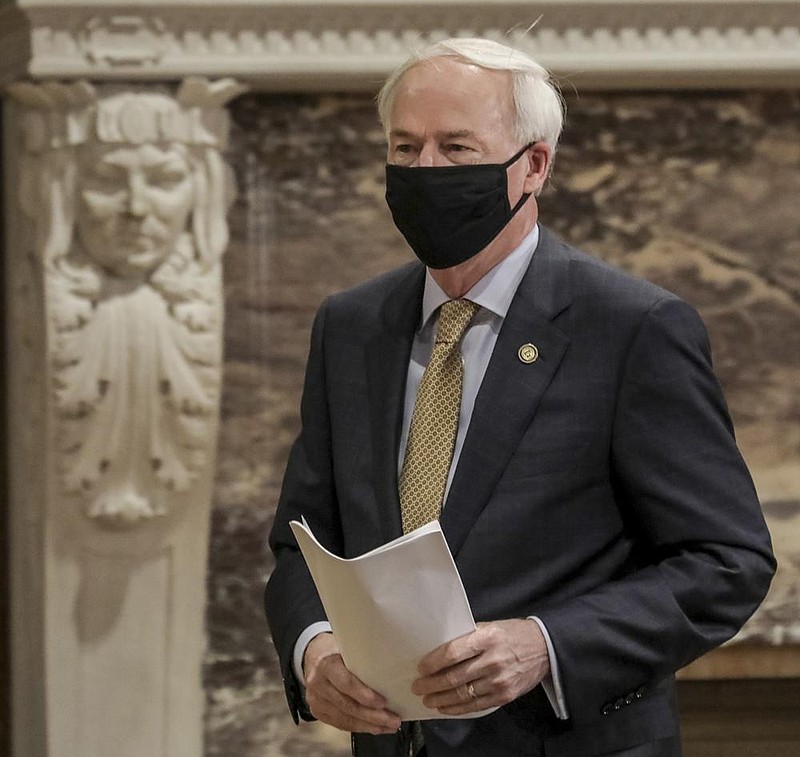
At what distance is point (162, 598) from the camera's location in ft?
10.6

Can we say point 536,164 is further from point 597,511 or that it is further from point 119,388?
point 119,388

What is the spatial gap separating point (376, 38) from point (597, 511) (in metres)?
1.60

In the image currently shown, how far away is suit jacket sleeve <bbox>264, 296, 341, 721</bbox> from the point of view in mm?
1980

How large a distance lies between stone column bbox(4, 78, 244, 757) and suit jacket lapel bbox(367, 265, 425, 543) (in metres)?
1.14

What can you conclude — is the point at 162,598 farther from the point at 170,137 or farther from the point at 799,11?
the point at 799,11

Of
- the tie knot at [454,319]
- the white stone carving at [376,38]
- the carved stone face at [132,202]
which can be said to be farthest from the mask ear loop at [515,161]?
the carved stone face at [132,202]

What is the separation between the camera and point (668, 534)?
5.95ft

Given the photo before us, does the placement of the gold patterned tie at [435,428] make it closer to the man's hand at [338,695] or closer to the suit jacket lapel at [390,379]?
the suit jacket lapel at [390,379]

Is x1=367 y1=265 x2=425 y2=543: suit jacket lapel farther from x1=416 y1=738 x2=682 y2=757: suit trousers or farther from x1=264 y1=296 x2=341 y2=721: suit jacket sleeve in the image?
x1=416 y1=738 x2=682 y2=757: suit trousers

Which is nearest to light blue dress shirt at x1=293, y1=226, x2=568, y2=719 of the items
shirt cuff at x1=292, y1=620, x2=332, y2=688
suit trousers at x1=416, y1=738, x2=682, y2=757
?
shirt cuff at x1=292, y1=620, x2=332, y2=688

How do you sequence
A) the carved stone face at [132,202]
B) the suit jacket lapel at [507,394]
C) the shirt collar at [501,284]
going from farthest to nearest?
the carved stone face at [132,202]
the shirt collar at [501,284]
the suit jacket lapel at [507,394]

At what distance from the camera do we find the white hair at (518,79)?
6.15 ft

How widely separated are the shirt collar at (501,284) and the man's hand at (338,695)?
44 centimetres

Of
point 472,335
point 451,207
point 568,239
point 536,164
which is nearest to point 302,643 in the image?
point 472,335
